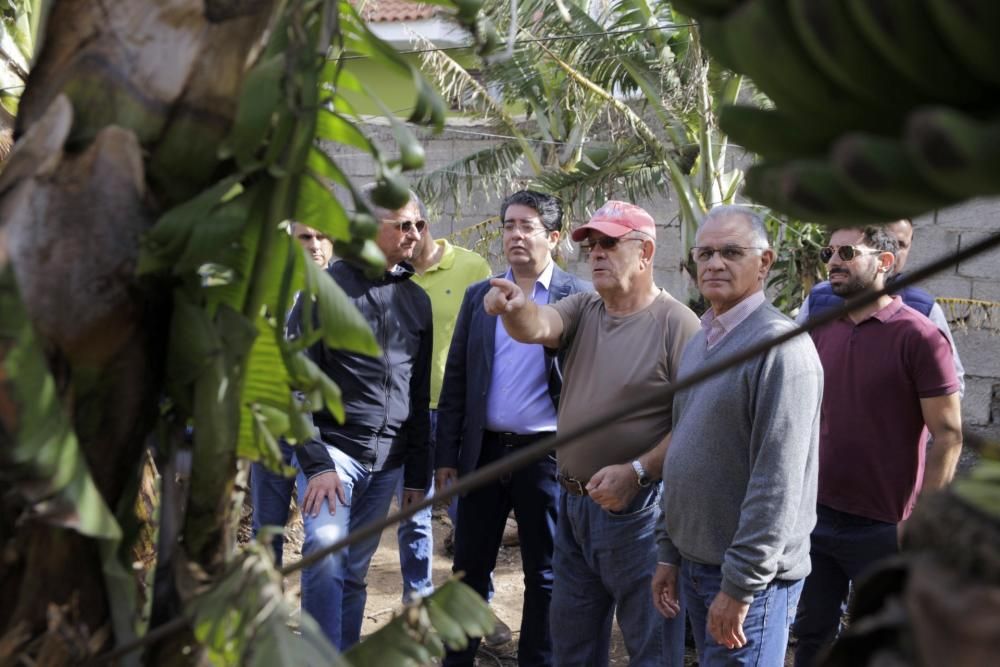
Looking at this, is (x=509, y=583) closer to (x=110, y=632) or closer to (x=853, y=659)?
(x=110, y=632)

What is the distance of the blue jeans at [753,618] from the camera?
2779 mm

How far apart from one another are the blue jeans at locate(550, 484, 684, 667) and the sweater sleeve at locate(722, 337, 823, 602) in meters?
0.57

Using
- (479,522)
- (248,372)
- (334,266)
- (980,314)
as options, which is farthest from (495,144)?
(248,372)

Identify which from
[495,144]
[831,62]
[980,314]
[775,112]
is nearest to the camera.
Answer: [831,62]

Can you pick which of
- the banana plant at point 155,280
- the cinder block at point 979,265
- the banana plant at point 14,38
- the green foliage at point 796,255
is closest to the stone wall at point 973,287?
the cinder block at point 979,265

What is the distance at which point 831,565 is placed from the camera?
3430 mm

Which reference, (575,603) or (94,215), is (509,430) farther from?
(94,215)

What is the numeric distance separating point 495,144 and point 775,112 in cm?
805

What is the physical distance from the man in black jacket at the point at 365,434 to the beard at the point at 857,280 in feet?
5.29

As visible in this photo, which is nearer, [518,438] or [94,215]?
[94,215]

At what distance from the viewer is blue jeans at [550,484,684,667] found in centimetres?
330

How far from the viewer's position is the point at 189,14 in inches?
52.0

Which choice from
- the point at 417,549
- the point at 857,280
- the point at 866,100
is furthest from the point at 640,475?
the point at 866,100

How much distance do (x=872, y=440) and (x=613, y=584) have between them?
3.10 ft
